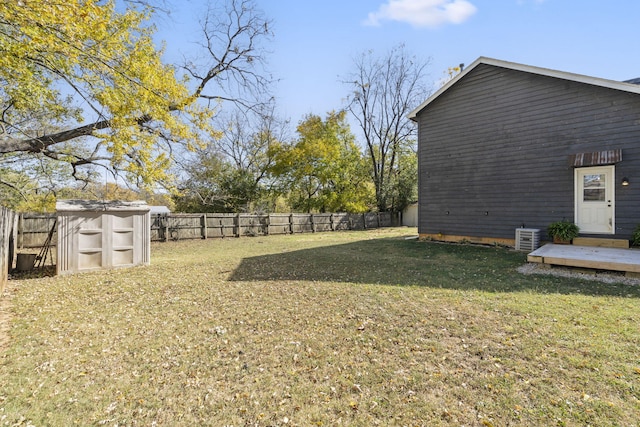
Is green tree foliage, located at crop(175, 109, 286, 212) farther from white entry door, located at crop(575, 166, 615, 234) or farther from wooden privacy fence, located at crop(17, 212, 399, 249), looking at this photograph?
white entry door, located at crop(575, 166, 615, 234)

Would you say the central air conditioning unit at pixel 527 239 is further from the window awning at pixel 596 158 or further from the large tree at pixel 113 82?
the large tree at pixel 113 82

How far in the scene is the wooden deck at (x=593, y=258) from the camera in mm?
5824

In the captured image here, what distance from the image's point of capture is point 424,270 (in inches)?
268

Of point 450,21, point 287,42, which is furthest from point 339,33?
point 450,21

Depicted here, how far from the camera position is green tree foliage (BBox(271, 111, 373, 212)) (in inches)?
891

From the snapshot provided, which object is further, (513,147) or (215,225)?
(215,225)

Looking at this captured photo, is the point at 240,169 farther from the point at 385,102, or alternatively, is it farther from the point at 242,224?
the point at 385,102

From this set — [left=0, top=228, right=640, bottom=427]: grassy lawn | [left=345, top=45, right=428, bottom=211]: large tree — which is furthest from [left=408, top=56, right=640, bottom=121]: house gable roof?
[left=345, top=45, right=428, bottom=211]: large tree

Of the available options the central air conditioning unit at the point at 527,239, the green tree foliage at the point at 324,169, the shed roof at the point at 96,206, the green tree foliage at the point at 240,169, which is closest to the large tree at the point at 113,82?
the shed roof at the point at 96,206

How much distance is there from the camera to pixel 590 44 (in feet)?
29.3

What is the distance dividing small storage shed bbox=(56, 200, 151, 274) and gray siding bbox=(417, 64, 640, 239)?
9521mm

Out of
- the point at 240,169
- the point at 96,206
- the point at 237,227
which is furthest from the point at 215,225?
the point at 240,169

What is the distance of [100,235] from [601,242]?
42.1 ft

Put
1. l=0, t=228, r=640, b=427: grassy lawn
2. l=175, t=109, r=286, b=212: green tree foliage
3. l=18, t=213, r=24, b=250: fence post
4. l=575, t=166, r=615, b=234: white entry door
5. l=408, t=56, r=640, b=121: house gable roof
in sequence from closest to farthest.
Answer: l=0, t=228, r=640, b=427: grassy lawn
l=408, t=56, r=640, b=121: house gable roof
l=575, t=166, r=615, b=234: white entry door
l=18, t=213, r=24, b=250: fence post
l=175, t=109, r=286, b=212: green tree foliage
